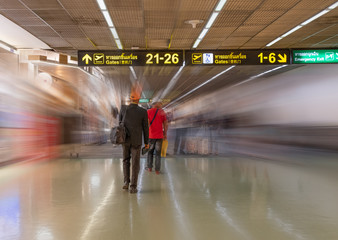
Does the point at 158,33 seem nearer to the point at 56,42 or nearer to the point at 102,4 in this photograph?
the point at 102,4

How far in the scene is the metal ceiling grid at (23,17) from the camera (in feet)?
21.9

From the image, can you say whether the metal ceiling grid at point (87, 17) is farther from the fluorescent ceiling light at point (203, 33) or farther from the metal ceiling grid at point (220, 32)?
the metal ceiling grid at point (220, 32)

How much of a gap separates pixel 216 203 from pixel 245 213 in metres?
0.59

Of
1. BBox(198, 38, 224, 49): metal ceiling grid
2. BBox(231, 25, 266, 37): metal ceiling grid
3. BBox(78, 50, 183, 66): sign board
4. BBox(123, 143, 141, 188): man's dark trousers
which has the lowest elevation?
BBox(123, 143, 141, 188): man's dark trousers

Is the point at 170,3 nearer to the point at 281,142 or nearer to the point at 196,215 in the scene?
the point at 196,215

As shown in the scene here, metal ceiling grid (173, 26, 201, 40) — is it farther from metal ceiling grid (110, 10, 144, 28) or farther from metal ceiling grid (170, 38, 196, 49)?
metal ceiling grid (110, 10, 144, 28)

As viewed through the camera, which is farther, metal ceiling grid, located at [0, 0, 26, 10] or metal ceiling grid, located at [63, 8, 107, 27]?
metal ceiling grid, located at [63, 8, 107, 27]

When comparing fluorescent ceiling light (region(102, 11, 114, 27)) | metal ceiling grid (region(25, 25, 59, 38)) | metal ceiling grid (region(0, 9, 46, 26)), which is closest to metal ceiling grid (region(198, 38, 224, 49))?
fluorescent ceiling light (region(102, 11, 114, 27))

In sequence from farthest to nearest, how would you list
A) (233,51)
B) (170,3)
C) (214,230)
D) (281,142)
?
1. (281,142)
2. (233,51)
3. (170,3)
4. (214,230)

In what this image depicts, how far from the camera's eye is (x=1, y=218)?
3.74 m

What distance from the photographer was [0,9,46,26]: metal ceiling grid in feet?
21.9

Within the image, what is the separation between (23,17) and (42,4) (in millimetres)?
1089

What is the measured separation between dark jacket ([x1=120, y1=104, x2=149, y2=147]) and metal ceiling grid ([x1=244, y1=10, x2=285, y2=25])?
11.3ft

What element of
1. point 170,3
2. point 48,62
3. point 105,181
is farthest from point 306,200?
point 48,62
